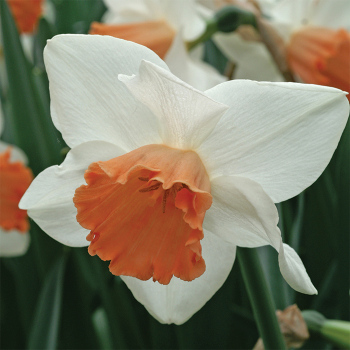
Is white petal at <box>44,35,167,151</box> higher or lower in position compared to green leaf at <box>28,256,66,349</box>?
higher

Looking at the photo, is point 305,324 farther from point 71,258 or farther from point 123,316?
point 71,258

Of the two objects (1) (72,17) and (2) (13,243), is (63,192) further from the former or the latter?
(1) (72,17)

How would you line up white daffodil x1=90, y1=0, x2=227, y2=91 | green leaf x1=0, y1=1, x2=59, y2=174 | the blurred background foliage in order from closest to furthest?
the blurred background foliage
green leaf x1=0, y1=1, x2=59, y2=174
white daffodil x1=90, y1=0, x2=227, y2=91

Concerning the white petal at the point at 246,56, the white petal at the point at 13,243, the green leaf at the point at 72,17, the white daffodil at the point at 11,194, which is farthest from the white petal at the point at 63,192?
the green leaf at the point at 72,17

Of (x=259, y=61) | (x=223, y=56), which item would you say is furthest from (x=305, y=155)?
(x=223, y=56)

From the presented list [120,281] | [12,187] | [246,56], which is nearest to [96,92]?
[120,281]

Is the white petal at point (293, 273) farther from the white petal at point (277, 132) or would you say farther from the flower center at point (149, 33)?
the flower center at point (149, 33)

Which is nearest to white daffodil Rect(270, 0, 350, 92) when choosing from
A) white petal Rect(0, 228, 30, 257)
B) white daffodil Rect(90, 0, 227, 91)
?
white daffodil Rect(90, 0, 227, 91)

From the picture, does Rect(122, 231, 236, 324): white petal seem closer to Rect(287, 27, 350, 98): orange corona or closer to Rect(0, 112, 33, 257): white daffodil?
Rect(0, 112, 33, 257): white daffodil
